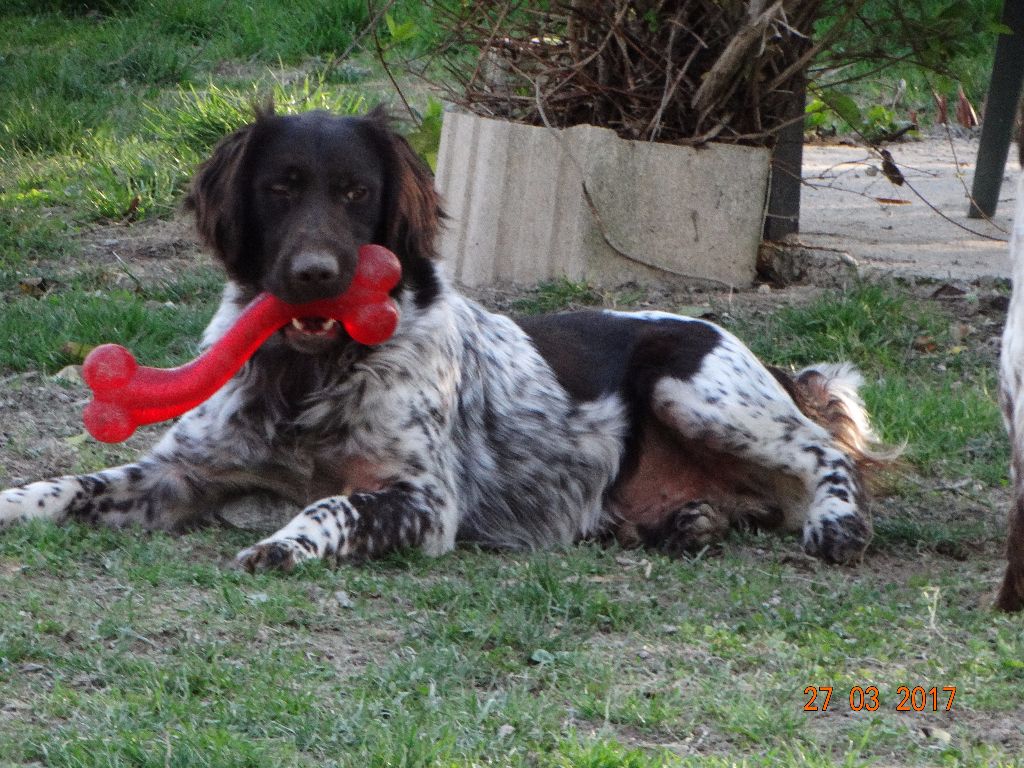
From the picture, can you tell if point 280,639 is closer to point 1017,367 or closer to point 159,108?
point 1017,367

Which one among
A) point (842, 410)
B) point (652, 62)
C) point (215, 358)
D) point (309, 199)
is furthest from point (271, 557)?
point (652, 62)

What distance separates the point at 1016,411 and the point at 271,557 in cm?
Answer: 183

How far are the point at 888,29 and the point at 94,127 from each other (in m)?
5.27

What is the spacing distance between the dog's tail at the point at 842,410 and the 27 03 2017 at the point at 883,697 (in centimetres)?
200

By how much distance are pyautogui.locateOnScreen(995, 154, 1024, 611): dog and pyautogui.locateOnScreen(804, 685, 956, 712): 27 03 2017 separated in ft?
2.07

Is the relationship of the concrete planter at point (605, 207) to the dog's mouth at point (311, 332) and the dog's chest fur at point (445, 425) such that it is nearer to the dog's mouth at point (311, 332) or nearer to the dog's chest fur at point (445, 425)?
the dog's chest fur at point (445, 425)

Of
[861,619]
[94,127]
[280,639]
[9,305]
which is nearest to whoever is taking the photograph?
[280,639]

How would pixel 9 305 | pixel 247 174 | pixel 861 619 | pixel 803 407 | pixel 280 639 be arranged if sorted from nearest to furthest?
pixel 280 639 → pixel 861 619 → pixel 247 174 → pixel 803 407 → pixel 9 305

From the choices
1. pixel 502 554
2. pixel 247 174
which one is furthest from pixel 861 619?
pixel 247 174

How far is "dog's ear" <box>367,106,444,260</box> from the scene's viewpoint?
4.30 meters

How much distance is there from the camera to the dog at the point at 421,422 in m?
4.12

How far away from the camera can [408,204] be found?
4.30 m

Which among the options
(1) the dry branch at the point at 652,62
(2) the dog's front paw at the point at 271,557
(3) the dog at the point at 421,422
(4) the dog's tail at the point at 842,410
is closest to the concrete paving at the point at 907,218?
(1) the dry branch at the point at 652,62

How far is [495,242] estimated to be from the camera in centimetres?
692
